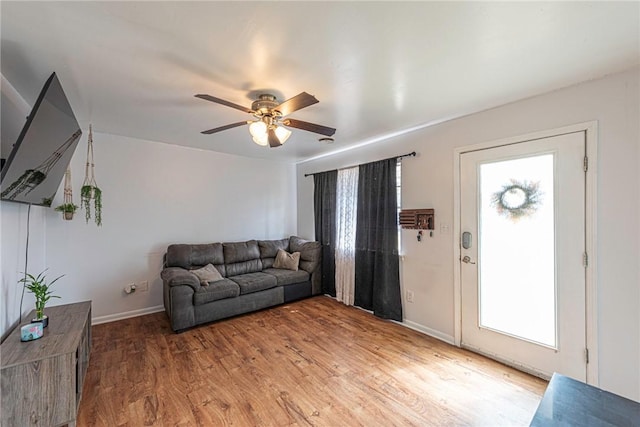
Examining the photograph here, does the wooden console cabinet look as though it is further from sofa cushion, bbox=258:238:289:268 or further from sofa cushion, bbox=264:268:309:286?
sofa cushion, bbox=258:238:289:268

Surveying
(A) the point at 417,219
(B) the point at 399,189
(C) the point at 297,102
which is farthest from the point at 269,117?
(A) the point at 417,219

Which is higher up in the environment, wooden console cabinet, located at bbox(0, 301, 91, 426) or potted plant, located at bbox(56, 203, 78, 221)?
potted plant, located at bbox(56, 203, 78, 221)

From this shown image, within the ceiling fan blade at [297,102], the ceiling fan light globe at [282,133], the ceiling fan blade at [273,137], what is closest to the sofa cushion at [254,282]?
the ceiling fan blade at [273,137]

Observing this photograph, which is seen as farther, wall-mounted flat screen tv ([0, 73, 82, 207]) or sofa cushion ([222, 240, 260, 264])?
sofa cushion ([222, 240, 260, 264])

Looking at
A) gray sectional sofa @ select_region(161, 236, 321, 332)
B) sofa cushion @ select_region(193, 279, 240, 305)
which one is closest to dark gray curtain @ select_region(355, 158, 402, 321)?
gray sectional sofa @ select_region(161, 236, 321, 332)

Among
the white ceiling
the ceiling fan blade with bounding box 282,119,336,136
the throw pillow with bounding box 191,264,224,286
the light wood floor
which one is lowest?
the light wood floor

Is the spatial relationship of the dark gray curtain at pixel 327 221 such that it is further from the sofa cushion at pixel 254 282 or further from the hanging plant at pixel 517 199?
the hanging plant at pixel 517 199

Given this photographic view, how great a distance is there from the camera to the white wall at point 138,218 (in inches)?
130

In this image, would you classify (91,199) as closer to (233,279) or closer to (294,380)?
(233,279)

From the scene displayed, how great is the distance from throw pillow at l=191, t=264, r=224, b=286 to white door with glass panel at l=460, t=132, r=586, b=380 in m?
3.13

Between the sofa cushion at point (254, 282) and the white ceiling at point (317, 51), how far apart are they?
2.30 metres

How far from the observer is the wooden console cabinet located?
4.99 ft

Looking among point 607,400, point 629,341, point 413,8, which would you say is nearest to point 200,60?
point 413,8

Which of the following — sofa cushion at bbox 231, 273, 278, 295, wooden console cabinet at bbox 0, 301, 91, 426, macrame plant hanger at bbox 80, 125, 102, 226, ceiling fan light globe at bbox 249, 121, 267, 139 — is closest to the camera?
wooden console cabinet at bbox 0, 301, 91, 426
